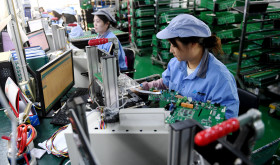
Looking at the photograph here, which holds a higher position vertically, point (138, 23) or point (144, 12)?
point (144, 12)

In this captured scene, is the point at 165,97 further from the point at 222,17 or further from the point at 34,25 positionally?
the point at 34,25

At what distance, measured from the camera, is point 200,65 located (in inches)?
64.6

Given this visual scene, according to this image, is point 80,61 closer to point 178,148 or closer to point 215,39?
point 215,39

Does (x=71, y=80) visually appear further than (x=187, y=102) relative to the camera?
Yes

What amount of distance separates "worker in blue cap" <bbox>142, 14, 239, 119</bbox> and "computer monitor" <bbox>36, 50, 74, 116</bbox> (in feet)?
2.39

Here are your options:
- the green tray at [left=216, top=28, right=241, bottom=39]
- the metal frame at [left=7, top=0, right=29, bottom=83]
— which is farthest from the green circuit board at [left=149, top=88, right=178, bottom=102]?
the green tray at [left=216, top=28, right=241, bottom=39]

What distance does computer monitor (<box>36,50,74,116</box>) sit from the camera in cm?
142

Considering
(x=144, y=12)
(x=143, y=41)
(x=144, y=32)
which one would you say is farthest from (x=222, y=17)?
(x=143, y=41)

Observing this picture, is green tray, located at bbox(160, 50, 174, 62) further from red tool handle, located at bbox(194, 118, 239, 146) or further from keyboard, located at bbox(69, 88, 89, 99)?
red tool handle, located at bbox(194, 118, 239, 146)

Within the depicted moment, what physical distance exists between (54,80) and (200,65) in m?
1.18

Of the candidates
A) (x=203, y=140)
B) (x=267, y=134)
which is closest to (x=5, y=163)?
(x=203, y=140)

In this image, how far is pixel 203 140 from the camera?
456 millimetres

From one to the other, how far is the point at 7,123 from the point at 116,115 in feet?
4.01

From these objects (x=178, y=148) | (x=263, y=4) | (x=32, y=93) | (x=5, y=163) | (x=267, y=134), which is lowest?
(x=267, y=134)
